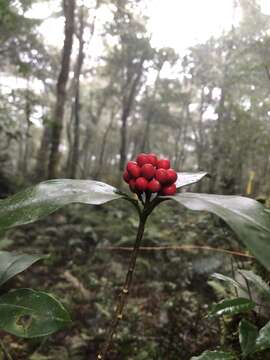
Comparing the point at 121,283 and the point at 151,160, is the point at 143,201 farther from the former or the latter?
the point at 121,283

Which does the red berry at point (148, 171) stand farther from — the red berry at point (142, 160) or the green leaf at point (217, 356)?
the green leaf at point (217, 356)

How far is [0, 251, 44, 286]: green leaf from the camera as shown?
136 cm

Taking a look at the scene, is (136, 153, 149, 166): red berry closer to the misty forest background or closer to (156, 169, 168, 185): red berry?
(156, 169, 168, 185): red berry

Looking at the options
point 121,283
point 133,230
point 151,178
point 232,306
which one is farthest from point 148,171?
point 133,230

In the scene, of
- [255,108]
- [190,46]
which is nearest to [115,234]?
[255,108]

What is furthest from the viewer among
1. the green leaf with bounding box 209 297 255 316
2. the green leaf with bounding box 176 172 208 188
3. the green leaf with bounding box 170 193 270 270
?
the green leaf with bounding box 209 297 255 316

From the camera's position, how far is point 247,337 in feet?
4.70

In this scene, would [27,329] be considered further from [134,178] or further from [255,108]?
[255,108]

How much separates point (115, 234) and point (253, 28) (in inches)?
366

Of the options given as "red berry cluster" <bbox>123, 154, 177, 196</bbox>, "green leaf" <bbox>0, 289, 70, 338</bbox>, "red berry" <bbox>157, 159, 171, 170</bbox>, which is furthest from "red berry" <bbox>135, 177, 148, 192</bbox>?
"green leaf" <bbox>0, 289, 70, 338</bbox>

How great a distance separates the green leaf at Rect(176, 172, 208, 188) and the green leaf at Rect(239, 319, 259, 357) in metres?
0.64

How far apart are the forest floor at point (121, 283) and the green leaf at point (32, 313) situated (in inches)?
17.9

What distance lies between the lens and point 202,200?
1059 millimetres

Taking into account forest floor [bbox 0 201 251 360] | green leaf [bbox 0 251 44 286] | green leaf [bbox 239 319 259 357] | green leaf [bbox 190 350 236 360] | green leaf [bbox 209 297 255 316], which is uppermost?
green leaf [bbox 0 251 44 286]
